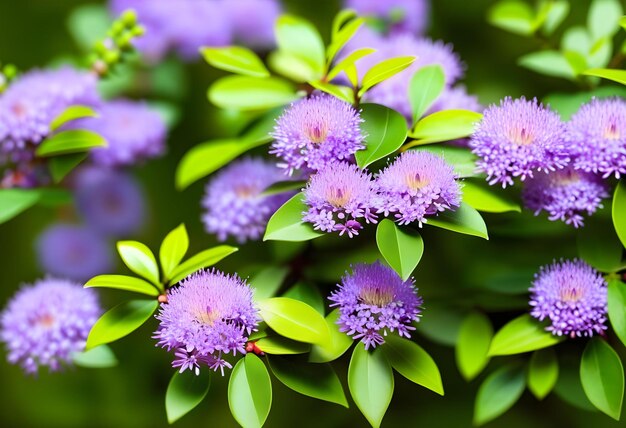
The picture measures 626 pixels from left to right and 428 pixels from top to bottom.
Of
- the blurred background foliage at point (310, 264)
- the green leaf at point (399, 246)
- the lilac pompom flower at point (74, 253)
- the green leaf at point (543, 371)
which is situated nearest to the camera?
the green leaf at point (399, 246)

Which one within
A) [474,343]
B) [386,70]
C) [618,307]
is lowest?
[474,343]

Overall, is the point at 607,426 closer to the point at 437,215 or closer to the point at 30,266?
the point at 437,215

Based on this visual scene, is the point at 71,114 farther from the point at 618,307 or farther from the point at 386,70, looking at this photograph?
the point at 618,307

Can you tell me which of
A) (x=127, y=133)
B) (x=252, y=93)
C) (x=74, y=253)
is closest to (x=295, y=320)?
(x=252, y=93)

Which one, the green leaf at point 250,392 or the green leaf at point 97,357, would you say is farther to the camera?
the green leaf at point 97,357

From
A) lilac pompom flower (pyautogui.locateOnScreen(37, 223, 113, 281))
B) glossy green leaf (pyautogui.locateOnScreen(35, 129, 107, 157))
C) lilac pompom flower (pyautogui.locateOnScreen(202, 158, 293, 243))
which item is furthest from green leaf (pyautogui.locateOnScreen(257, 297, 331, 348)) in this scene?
lilac pompom flower (pyautogui.locateOnScreen(37, 223, 113, 281))

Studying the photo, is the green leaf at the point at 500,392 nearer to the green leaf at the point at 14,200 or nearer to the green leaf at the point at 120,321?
the green leaf at the point at 120,321

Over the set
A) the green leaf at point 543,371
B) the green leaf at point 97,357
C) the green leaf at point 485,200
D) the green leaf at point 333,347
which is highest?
the green leaf at point 485,200

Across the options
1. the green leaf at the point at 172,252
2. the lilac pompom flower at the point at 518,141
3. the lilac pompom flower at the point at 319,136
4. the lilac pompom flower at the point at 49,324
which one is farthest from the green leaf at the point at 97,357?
the lilac pompom flower at the point at 518,141
